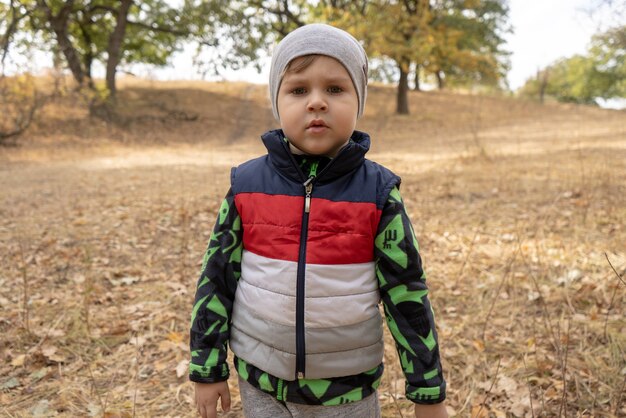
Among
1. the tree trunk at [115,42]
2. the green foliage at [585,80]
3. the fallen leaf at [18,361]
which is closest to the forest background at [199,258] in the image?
the fallen leaf at [18,361]

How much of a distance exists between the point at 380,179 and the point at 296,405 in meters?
0.80

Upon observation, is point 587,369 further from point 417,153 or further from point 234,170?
point 417,153

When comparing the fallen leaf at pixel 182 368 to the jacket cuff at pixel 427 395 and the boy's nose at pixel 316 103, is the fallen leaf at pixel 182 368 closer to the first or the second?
the jacket cuff at pixel 427 395

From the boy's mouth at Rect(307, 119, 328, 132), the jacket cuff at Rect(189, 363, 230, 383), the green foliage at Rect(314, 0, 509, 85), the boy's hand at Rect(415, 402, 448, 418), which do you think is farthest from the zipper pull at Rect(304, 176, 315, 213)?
the green foliage at Rect(314, 0, 509, 85)

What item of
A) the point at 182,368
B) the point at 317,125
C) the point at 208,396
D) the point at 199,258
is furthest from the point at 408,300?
the point at 199,258

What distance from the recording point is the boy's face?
1.53 m

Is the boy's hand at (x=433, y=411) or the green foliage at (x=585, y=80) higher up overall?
the green foliage at (x=585, y=80)

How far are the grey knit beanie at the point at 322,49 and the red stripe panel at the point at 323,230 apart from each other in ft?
1.35

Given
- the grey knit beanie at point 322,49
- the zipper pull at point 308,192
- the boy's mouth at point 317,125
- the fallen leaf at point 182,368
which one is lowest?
the fallen leaf at point 182,368

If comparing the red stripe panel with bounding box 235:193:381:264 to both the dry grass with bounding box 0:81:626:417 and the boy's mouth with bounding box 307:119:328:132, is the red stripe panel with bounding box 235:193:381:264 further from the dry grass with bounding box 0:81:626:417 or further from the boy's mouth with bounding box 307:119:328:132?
the dry grass with bounding box 0:81:626:417

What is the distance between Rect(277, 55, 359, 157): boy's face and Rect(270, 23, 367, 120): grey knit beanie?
0.03 m

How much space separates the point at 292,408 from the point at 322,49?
1175 millimetres

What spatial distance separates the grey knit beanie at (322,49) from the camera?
153 cm

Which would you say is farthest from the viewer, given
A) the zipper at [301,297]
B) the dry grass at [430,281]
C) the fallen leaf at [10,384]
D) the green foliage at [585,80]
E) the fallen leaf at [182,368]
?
the green foliage at [585,80]
